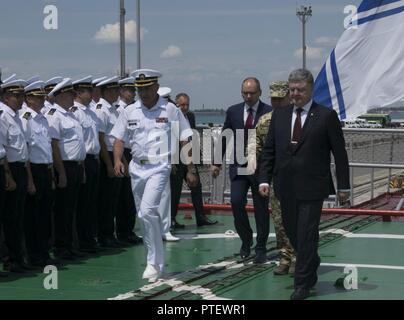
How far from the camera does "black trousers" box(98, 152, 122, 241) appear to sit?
34.8 feet

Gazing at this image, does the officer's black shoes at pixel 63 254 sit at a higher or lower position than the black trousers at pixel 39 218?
lower

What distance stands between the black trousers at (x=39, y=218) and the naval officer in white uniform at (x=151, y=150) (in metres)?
0.90

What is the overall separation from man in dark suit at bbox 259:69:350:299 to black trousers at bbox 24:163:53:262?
2722 mm

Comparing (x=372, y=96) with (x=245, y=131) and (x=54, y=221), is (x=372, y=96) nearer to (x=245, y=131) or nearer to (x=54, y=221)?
(x=245, y=131)

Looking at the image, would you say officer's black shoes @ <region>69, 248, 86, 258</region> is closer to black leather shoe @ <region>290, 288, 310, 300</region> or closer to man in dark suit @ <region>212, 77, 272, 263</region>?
man in dark suit @ <region>212, 77, 272, 263</region>

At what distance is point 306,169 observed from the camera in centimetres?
746

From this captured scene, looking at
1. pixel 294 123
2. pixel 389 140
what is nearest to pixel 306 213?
pixel 294 123

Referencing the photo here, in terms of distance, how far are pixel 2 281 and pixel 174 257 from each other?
238 centimetres

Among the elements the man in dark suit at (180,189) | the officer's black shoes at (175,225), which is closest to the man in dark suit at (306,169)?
the man in dark suit at (180,189)

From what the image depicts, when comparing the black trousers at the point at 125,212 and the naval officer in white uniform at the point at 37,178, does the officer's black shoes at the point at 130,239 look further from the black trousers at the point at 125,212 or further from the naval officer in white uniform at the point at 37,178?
the naval officer in white uniform at the point at 37,178

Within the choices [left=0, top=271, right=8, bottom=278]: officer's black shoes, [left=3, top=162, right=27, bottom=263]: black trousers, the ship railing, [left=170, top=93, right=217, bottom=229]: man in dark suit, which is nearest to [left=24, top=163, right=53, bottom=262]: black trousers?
[left=3, top=162, right=27, bottom=263]: black trousers

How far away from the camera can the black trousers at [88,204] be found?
10.1 m

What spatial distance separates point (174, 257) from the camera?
1007cm

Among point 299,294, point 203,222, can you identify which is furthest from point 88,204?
point 299,294
